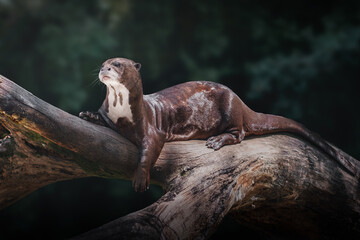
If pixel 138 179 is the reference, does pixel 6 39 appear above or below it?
above

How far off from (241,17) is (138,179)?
2273 millimetres

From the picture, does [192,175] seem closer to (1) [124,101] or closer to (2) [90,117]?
(1) [124,101]

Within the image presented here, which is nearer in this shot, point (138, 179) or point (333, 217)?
point (138, 179)

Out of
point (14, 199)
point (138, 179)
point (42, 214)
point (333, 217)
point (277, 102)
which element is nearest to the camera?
point (138, 179)

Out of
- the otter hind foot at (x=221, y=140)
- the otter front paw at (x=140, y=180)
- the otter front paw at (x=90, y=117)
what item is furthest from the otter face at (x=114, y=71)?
the otter hind foot at (x=221, y=140)

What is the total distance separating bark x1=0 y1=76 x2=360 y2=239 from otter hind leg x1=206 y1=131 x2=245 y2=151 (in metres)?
0.05

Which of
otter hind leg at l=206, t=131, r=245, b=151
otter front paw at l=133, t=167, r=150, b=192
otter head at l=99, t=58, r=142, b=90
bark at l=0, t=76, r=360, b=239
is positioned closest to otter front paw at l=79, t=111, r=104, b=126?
bark at l=0, t=76, r=360, b=239

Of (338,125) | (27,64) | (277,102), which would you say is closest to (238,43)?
(277,102)

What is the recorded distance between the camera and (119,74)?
6.72 ft

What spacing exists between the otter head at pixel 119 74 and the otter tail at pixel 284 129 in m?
0.90

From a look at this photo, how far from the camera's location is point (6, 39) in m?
3.24

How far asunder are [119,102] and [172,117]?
39 cm

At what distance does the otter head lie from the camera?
202 centimetres

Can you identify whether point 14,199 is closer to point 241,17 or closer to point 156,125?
point 156,125
